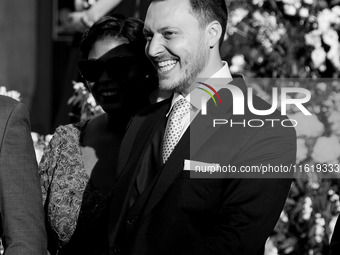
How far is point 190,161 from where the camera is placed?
8.52ft

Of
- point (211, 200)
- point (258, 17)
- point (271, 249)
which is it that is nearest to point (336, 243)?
point (211, 200)

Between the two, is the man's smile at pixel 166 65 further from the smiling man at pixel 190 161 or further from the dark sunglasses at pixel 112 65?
the dark sunglasses at pixel 112 65

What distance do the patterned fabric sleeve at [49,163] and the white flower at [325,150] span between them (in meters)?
1.74

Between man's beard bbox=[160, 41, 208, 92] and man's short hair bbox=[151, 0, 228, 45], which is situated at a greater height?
man's short hair bbox=[151, 0, 228, 45]

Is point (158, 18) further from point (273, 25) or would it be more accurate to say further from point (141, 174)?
point (273, 25)

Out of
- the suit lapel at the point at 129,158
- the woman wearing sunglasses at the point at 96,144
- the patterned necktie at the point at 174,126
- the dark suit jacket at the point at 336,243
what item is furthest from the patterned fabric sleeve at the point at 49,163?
the dark suit jacket at the point at 336,243

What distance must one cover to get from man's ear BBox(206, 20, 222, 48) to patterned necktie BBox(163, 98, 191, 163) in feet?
0.80

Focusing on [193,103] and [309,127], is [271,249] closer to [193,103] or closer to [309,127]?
[309,127]

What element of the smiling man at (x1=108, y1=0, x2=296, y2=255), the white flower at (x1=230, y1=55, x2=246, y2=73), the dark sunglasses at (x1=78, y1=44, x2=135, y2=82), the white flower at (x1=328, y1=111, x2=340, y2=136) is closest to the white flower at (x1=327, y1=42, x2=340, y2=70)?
the white flower at (x1=328, y1=111, x2=340, y2=136)

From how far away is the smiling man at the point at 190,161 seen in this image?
2.46 metres

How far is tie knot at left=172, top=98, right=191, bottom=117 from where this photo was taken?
Result: 109 inches

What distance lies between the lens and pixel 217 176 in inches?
99.4

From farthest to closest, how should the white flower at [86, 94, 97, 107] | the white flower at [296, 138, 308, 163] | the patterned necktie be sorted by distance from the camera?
the white flower at [296, 138, 308, 163]
the white flower at [86, 94, 97, 107]
the patterned necktie

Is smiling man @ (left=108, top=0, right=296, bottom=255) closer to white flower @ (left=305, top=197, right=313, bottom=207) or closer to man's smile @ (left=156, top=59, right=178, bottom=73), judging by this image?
man's smile @ (left=156, top=59, right=178, bottom=73)
